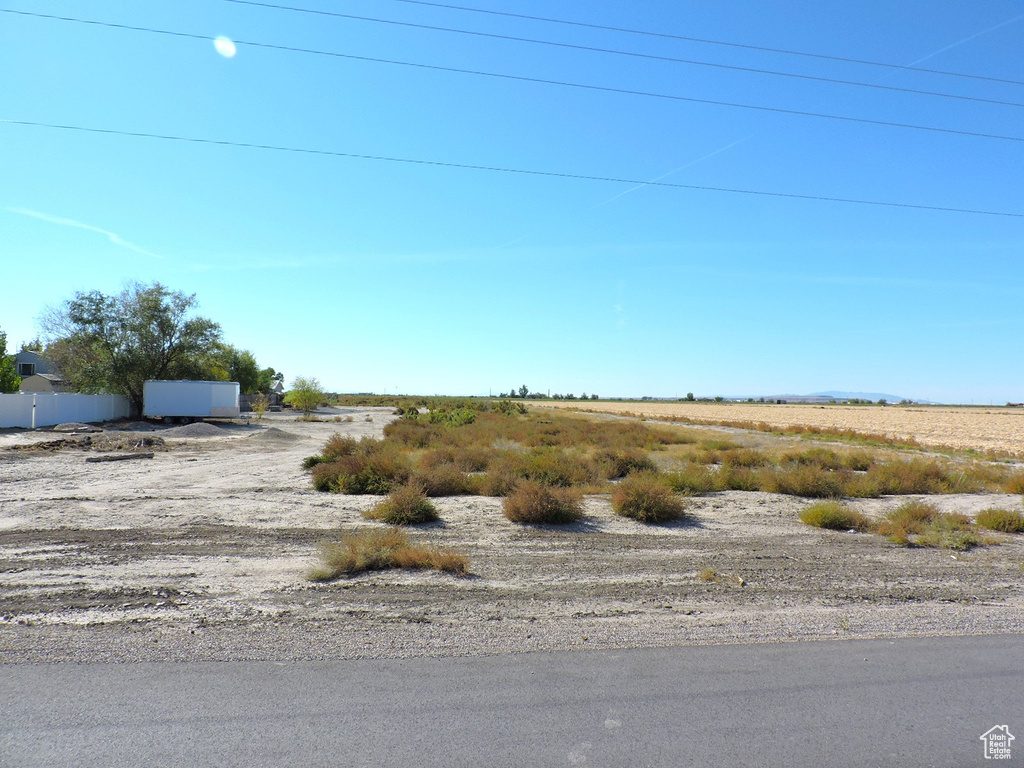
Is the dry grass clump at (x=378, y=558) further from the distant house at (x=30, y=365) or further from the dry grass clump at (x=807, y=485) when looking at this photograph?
the distant house at (x=30, y=365)

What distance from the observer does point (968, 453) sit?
32281mm

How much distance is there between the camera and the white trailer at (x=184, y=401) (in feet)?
152

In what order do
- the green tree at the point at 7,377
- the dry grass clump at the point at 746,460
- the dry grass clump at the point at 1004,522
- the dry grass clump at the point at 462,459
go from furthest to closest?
the green tree at the point at 7,377 < the dry grass clump at the point at 746,460 < the dry grass clump at the point at 462,459 < the dry grass clump at the point at 1004,522

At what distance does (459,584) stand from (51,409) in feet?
138

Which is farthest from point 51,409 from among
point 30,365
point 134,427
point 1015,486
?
point 1015,486

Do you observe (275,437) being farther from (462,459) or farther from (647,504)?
(647,504)

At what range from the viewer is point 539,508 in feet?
38.8

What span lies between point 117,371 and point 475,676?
54.0 meters

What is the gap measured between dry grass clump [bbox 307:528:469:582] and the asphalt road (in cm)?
295

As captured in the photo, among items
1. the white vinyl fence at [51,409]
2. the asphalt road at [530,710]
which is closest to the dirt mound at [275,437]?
the white vinyl fence at [51,409]

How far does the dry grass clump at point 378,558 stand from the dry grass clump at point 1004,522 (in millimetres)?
10506

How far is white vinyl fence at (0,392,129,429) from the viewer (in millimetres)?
36500

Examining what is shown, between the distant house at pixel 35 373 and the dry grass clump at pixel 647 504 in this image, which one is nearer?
the dry grass clump at pixel 647 504

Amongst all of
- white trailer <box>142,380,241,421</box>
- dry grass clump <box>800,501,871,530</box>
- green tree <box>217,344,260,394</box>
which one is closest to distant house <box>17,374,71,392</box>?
green tree <box>217,344,260,394</box>
